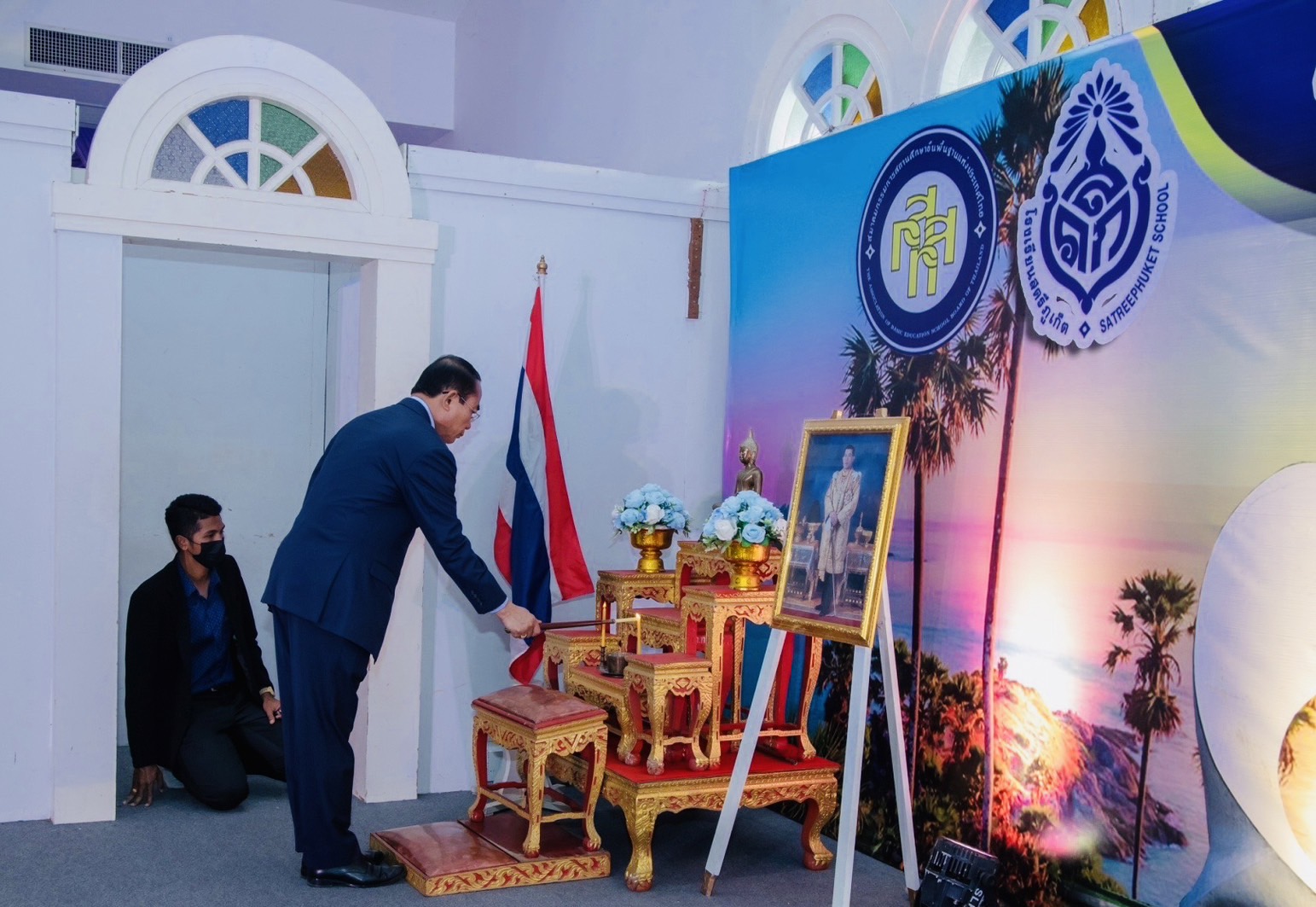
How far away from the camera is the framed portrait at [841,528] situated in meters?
3.94

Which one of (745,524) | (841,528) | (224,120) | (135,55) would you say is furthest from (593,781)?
(135,55)

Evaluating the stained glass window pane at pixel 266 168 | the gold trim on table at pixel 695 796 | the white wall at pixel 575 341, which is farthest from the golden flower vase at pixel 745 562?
the stained glass window pane at pixel 266 168

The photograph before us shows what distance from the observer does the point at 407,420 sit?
4.45 meters

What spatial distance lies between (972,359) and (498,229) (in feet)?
7.33

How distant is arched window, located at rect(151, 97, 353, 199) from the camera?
202 inches

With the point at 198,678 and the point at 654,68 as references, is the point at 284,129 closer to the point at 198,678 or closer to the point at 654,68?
the point at 198,678

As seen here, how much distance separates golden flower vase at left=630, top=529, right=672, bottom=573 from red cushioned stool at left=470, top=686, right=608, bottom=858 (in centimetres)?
74

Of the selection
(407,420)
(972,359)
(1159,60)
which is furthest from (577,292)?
(1159,60)

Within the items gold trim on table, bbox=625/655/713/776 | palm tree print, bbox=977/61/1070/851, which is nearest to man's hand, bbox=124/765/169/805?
gold trim on table, bbox=625/655/713/776

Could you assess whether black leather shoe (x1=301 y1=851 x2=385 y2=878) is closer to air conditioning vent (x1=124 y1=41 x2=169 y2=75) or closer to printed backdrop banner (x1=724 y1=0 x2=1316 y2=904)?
printed backdrop banner (x1=724 y1=0 x2=1316 y2=904)

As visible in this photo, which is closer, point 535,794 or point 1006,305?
point 1006,305

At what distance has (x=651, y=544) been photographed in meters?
5.25

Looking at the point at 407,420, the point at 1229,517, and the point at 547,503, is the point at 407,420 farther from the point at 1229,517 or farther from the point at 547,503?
the point at 1229,517

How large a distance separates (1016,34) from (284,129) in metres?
2.85
